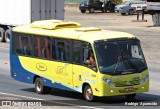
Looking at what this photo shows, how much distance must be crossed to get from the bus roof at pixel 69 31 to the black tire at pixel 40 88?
1661 millimetres

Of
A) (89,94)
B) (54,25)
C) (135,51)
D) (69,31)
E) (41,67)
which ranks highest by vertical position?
(54,25)

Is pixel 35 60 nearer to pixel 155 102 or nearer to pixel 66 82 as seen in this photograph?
pixel 66 82

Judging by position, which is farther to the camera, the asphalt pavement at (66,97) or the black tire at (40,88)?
the black tire at (40,88)

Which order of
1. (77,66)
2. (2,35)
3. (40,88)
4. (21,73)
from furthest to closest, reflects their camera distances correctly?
(2,35) < (21,73) < (40,88) < (77,66)

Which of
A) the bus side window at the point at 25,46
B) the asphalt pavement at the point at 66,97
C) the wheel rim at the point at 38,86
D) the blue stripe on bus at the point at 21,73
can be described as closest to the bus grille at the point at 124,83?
the asphalt pavement at the point at 66,97

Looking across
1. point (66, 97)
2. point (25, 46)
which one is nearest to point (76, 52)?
point (66, 97)

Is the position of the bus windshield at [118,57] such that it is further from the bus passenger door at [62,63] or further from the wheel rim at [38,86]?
the wheel rim at [38,86]

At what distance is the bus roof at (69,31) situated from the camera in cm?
1841

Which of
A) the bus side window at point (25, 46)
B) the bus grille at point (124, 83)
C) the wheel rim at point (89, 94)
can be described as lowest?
the wheel rim at point (89, 94)

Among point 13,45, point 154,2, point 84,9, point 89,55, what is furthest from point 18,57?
point 84,9

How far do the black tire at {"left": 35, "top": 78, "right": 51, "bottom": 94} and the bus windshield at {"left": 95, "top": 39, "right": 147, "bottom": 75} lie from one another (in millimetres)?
3256

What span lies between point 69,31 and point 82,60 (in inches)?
56.6

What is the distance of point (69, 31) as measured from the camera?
19469 millimetres

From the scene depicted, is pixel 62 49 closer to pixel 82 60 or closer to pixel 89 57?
pixel 82 60
